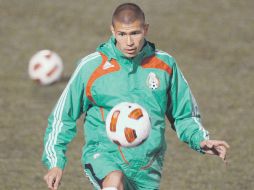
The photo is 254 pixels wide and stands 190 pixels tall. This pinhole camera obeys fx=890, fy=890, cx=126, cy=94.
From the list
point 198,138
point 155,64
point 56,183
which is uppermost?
point 155,64

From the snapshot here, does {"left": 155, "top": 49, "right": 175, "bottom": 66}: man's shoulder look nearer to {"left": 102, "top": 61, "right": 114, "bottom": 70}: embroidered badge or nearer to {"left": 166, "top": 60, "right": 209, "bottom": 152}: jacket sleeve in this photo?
{"left": 166, "top": 60, "right": 209, "bottom": 152}: jacket sleeve

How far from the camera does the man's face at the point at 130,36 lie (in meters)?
8.38

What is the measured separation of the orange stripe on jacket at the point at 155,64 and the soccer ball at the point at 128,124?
60cm

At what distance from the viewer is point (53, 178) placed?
7.96 meters

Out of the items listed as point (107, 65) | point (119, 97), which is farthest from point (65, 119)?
point (107, 65)

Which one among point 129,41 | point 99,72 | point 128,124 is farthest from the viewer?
point 99,72

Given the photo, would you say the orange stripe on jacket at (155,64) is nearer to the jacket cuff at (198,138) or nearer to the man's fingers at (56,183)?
the jacket cuff at (198,138)

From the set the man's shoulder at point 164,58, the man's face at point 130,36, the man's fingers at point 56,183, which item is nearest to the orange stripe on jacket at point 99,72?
the man's face at point 130,36

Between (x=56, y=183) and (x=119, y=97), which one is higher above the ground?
(x=119, y=97)

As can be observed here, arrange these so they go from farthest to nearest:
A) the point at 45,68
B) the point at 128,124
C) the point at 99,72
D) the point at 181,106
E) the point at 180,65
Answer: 1. the point at 180,65
2. the point at 45,68
3. the point at 181,106
4. the point at 99,72
5. the point at 128,124

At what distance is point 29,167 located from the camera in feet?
41.4

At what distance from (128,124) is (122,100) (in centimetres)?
46

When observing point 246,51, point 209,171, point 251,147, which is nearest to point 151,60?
point 209,171

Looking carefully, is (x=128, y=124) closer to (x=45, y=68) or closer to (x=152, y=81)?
(x=152, y=81)
